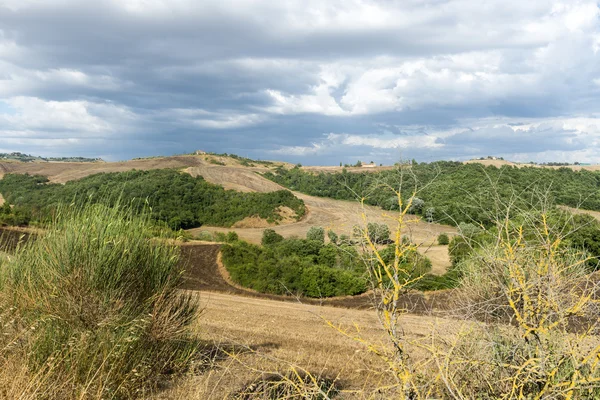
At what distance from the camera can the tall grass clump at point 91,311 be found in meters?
5.10

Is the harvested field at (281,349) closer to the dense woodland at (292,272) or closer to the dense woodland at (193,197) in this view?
the dense woodland at (292,272)

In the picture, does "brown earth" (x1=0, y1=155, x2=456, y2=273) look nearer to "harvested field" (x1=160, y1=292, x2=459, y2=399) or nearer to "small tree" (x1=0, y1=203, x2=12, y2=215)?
"small tree" (x1=0, y1=203, x2=12, y2=215)

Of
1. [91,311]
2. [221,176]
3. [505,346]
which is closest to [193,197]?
[221,176]

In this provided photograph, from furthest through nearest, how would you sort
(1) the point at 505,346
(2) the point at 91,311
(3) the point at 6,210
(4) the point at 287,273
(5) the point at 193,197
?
(5) the point at 193,197, (3) the point at 6,210, (4) the point at 287,273, (2) the point at 91,311, (1) the point at 505,346

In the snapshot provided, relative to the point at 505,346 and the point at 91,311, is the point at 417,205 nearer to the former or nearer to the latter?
the point at 505,346

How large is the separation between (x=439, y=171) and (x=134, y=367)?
446 cm

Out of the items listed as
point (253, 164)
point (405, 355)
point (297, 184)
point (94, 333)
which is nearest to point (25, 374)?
point (94, 333)

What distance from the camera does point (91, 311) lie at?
587 cm

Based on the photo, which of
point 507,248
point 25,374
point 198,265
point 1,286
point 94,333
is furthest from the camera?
point 198,265

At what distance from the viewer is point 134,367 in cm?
579

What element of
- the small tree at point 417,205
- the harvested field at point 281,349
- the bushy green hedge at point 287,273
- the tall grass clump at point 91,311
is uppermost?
the small tree at point 417,205

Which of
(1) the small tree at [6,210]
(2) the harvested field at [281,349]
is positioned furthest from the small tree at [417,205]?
(1) the small tree at [6,210]

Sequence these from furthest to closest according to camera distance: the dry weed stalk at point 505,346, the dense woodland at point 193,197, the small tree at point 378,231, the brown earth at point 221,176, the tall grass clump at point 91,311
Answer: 1. the dense woodland at point 193,197
2. the brown earth at point 221,176
3. the tall grass clump at point 91,311
4. the small tree at point 378,231
5. the dry weed stalk at point 505,346

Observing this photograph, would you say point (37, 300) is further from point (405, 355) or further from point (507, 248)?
point (507, 248)
